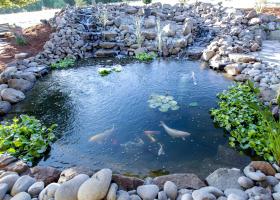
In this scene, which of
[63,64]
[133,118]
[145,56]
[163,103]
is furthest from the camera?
[145,56]

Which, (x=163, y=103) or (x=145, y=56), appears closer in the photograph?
(x=163, y=103)

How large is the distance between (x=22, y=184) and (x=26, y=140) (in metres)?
1.59

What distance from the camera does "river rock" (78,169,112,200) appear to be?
3.17 meters

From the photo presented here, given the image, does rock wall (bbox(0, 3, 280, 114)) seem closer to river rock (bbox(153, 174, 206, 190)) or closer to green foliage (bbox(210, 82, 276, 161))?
green foliage (bbox(210, 82, 276, 161))

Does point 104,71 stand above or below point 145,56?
below

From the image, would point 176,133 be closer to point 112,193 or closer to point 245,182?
point 245,182

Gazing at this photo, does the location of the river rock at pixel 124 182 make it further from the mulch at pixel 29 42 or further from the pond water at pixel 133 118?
the mulch at pixel 29 42

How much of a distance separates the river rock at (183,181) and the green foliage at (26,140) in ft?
7.91

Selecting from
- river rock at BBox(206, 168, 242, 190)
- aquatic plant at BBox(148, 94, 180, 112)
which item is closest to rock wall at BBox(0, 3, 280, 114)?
aquatic plant at BBox(148, 94, 180, 112)

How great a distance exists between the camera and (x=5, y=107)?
651 centimetres

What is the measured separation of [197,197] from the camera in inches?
129

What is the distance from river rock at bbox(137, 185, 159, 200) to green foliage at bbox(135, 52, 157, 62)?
6540 mm

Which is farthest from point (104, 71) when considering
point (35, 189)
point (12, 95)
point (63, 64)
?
point (35, 189)

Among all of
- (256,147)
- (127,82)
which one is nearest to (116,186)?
(256,147)
